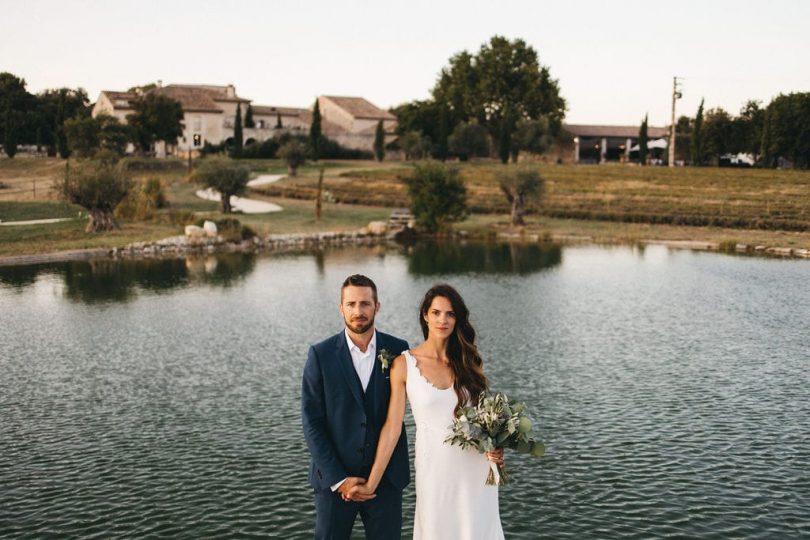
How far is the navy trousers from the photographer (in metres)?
6.00

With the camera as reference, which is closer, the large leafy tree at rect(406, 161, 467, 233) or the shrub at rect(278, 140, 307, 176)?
the large leafy tree at rect(406, 161, 467, 233)

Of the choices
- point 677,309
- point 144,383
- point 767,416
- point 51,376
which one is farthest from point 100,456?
point 677,309

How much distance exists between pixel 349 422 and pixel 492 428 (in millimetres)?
1147

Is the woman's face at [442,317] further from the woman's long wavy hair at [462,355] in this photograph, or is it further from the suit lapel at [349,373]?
the suit lapel at [349,373]

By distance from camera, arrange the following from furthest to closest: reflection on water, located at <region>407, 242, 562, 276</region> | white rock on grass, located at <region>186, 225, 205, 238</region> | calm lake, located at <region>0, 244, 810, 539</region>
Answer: white rock on grass, located at <region>186, 225, 205, 238</region> → reflection on water, located at <region>407, 242, 562, 276</region> → calm lake, located at <region>0, 244, 810, 539</region>

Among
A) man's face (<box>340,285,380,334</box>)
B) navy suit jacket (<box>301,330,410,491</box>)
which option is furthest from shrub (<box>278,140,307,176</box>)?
man's face (<box>340,285,380,334</box>)

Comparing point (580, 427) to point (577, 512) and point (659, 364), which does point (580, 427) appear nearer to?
point (577, 512)

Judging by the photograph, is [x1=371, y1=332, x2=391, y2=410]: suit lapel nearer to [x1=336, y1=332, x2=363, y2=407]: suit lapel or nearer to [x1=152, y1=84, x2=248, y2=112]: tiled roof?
[x1=336, y1=332, x2=363, y2=407]: suit lapel

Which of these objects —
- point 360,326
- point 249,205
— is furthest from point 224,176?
point 360,326

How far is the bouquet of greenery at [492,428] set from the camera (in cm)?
551

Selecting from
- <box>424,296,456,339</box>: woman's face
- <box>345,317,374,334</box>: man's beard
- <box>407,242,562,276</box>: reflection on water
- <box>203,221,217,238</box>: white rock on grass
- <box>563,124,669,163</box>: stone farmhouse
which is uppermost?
<box>563,124,669,163</box>: stone farmhouse

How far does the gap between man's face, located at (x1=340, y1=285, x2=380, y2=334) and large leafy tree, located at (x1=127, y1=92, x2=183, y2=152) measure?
8565 centimetres

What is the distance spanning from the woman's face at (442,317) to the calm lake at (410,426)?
5.51 m

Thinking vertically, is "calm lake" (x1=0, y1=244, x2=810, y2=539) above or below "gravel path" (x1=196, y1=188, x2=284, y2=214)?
below
